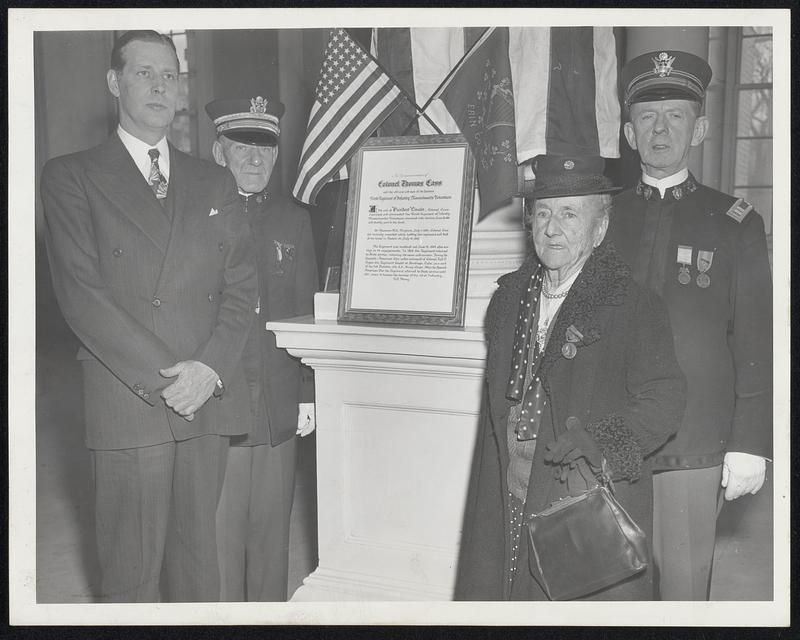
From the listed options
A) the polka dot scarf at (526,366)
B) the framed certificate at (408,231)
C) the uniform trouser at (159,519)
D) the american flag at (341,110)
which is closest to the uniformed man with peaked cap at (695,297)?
the polka dot scarf at (526,366)

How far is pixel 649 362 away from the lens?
2213 mm

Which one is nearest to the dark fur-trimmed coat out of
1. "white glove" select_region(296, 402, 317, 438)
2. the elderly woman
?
the elderly woman

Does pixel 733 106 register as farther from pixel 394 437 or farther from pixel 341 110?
pixel 394 437

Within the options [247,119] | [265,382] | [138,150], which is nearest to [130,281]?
[138,150]

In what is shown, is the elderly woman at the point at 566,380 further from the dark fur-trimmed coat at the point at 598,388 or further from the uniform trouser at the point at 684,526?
the uniform trouser at the point at 684,526

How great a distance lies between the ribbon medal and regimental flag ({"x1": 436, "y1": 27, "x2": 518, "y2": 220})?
2.08 feet

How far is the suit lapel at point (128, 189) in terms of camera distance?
2.54 metres

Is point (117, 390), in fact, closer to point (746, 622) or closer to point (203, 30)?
point (203, 30)

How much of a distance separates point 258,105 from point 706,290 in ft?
5.12

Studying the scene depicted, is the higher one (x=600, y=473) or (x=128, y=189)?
(x=128, y=189)

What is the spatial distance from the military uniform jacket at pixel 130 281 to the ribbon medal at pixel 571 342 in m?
1.13

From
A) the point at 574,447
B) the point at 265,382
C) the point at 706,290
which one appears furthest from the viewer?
the point at 265,382

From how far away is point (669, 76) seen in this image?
250 cm

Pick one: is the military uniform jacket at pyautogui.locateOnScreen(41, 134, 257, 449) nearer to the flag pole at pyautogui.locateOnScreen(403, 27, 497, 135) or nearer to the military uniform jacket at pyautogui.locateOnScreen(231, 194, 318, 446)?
the military uniform jacket at pyautogui.locateOnScreen(231, 194, 318, 446)
